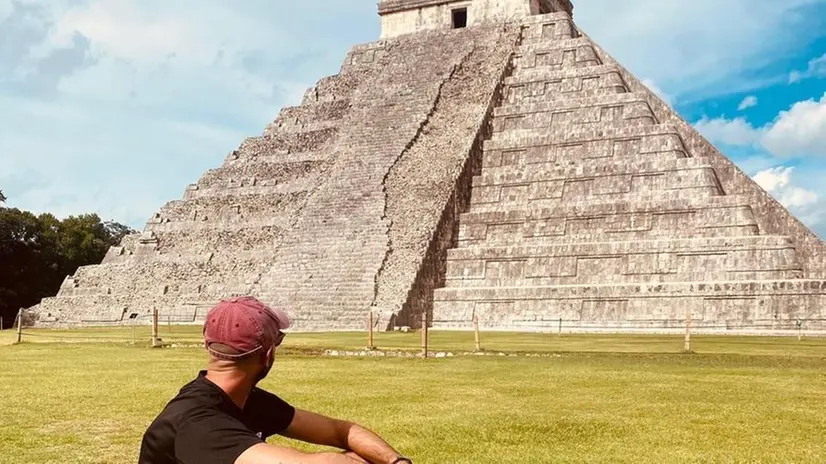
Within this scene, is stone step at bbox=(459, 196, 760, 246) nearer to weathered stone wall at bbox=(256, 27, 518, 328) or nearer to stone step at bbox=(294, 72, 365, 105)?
weathered stone wall at bbox=(256, 27, 518, 328)

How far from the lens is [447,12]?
3653 cm

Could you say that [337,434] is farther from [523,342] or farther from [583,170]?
[583,170]

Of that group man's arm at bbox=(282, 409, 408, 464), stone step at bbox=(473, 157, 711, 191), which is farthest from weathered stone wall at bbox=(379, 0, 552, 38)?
man's arm at bbox=(282, 409, 408, 464)

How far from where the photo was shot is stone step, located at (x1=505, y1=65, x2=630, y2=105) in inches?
1172

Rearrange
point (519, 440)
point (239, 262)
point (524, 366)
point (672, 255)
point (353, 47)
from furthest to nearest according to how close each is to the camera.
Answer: point (353, 47), point (239, 262), point (672, 255), point (524, 366), point (519, 440)

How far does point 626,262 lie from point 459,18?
15149 mm

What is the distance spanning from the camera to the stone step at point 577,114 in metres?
28.5

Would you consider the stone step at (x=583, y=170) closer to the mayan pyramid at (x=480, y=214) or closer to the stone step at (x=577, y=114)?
the mayan pyramid at (x=480, y=214)

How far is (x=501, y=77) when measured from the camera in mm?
32312

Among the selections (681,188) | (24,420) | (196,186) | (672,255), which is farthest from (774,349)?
(196,186)

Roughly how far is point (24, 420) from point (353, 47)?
101 ft

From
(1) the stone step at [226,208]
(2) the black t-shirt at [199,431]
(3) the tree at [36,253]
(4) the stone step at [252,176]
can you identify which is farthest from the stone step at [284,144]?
(2) the black t-shirt at [199,431]

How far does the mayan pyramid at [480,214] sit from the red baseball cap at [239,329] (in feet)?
68.6

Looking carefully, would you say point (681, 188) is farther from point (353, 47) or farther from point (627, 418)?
point (627, 418)
